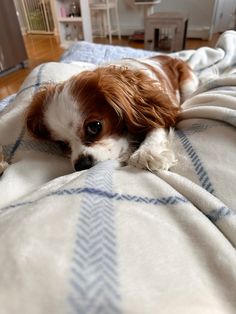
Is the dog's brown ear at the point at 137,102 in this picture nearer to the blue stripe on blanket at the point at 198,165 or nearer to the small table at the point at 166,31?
the blue stripe on blanket at the point at 198,165

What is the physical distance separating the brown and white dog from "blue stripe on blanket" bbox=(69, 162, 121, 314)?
46 centimetres

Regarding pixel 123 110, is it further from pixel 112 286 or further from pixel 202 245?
pixel 112 286

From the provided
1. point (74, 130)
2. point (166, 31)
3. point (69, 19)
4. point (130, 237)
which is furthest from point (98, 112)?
point (69, 19)

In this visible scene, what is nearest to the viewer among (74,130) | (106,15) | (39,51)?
(74,130)

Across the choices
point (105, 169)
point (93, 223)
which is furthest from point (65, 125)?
point (93, 223)

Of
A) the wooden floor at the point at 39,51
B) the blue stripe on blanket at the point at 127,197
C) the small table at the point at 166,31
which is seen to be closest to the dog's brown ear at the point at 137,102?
the blue stripe on blanket at the point at 127,197

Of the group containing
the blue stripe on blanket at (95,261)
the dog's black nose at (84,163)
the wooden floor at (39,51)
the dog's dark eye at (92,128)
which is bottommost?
the wooden floor at (39,51)

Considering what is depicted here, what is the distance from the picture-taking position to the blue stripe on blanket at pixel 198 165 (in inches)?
30.4

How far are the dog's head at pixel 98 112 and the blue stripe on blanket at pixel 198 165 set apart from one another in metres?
0.22

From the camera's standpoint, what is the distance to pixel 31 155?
42.8 inches

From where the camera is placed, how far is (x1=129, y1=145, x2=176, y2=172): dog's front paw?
88 centimetres

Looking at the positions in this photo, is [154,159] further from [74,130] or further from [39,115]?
[39,115]

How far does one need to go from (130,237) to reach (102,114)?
69 centimetres

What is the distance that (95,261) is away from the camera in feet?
1.60
